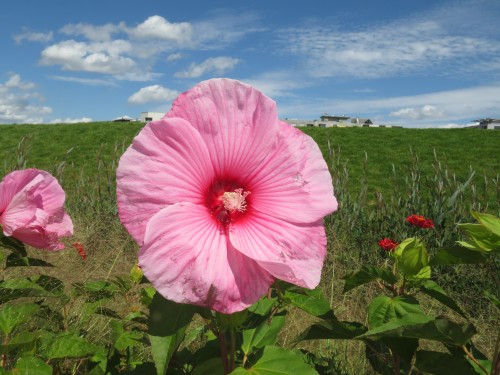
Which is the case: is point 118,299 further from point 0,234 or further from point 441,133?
point 441,133

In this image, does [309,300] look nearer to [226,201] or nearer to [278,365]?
[278,365]

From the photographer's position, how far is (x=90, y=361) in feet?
4.00

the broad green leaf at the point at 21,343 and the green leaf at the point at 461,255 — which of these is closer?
the green leaf at the point at 461,255

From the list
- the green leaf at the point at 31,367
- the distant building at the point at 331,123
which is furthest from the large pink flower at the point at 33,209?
the distant building at the point at 331,123

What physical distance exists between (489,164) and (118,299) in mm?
9722

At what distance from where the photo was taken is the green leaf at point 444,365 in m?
0.92

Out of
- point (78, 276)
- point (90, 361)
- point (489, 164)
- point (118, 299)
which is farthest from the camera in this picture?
point (489, 164)

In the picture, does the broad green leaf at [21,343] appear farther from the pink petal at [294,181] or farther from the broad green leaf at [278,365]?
the pink petal at [294,181]

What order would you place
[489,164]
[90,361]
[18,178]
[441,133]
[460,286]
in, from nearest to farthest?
[18,178] < [90,361] < [460,286] < [489,164] < [441,133]

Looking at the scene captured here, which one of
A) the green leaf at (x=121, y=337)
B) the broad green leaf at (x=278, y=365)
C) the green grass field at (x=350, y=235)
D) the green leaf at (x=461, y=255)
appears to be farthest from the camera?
the green grass field at (x=350, y=235)

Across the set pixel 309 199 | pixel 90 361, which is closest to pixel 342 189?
pixel 90 361

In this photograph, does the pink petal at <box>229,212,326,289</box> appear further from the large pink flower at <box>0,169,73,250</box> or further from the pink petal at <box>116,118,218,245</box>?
the large pink flower at <box>0,169,73,250</box>

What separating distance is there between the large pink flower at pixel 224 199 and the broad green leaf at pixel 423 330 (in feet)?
0.61

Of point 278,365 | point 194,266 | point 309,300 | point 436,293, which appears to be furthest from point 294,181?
point 436,293
